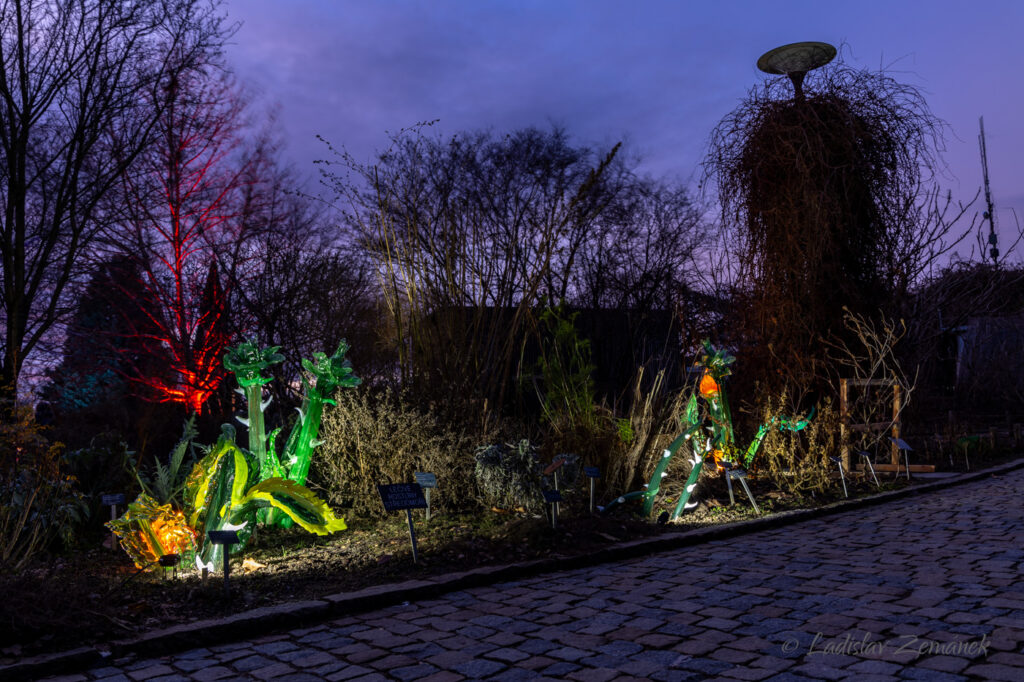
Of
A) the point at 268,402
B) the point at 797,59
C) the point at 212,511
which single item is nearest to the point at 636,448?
the point at 268,402

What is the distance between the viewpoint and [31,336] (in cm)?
932

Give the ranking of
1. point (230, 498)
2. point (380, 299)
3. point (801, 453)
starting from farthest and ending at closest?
1. point (380, 299)
2. point (801, 453)
3. point (230, 498)

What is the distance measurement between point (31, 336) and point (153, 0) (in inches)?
165

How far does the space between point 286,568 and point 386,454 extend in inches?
75.2

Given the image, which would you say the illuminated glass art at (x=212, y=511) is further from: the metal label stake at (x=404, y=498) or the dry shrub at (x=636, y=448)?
the dry shrub at (x=636, y=448)

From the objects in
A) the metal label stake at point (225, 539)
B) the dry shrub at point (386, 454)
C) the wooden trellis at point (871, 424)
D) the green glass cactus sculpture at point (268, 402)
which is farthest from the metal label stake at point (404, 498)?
the wooden trellis at point (871, 424)

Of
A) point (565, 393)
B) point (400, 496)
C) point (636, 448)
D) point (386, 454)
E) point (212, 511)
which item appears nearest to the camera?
point (212, 511)

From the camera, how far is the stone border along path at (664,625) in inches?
134

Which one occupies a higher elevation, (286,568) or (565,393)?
(565,393)

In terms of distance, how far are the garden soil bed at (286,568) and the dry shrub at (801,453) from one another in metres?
0.75

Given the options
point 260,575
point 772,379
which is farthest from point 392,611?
point 772,379

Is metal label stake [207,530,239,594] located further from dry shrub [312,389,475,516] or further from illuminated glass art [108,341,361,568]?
dry shrub [312,389,475,516]

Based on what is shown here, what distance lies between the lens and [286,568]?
5.17 metres

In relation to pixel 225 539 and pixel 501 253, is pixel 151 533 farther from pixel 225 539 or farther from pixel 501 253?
pixel 501 253
